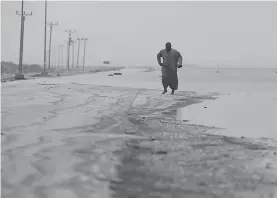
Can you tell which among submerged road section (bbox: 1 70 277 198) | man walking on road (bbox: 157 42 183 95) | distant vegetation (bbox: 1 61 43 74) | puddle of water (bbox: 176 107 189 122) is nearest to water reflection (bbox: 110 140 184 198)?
submerged road section (bbox: 1 70 277 198)

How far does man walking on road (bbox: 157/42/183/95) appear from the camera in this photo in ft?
42.7

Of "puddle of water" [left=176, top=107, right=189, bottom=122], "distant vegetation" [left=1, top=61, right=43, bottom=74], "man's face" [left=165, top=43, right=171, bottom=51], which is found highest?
"man's face" [left=165, top=43, right=171, bottom=51]

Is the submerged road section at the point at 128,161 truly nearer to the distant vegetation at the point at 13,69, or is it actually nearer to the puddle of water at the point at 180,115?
the puddle of water at the point at 180,115

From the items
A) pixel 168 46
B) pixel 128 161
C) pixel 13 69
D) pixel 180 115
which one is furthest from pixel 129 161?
pixel 13 69

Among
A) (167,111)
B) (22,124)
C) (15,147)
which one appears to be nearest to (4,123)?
(22,124)

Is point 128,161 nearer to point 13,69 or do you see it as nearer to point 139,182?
point 139,182

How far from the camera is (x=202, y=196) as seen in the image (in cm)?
312

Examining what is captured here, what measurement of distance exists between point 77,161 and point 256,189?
1.70 m

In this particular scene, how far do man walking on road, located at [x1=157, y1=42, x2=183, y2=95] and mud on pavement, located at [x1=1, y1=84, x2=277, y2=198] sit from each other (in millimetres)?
6540

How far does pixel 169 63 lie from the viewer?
42.9ft

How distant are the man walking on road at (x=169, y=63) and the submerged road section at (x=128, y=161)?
656 cm

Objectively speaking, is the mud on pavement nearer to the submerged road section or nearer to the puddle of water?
the submerged road section

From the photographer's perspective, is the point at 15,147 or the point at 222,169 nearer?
the point at 222,169

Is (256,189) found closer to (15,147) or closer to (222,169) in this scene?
(222,169)
